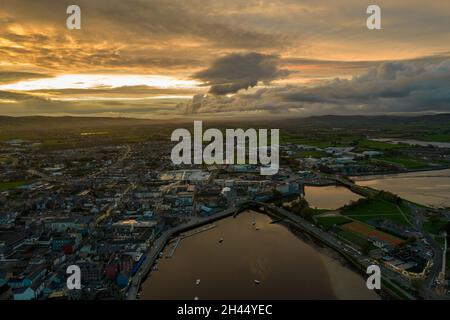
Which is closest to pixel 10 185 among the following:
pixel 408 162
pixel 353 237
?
pixel 353 237

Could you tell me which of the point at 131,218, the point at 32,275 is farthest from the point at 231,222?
the point at 32,275

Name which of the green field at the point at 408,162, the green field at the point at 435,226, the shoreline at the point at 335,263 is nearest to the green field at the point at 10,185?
the shoreline at the point at 335,263

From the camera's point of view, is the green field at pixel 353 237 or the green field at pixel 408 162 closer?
the green field at pixel 353 237

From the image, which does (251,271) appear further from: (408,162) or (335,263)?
(408,162)

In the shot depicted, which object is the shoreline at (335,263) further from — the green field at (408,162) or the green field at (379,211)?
the green field at (408,162)

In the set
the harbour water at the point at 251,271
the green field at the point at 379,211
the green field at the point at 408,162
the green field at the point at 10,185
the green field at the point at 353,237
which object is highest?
the green field at the point at 408,162

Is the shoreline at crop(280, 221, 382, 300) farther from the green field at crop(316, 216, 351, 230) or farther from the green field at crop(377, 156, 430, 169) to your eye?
the green field at crop(377, 156, 430, 169)
